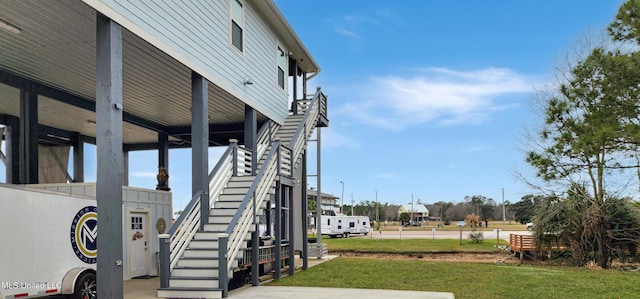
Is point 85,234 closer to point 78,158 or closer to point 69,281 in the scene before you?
point 69,281

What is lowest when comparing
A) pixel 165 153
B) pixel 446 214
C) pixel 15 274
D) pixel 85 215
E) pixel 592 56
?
pixel 446 214

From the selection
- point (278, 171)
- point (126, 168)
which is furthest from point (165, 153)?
point (278, 171)

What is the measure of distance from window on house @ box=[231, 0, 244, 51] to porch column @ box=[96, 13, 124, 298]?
4836 millimetres

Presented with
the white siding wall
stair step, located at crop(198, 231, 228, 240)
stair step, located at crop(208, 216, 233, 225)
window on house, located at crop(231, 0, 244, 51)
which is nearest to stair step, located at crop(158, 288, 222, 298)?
stair step, located at crop(198, 231, 228, 240)

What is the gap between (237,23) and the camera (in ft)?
40.5

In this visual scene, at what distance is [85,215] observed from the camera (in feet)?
29.6

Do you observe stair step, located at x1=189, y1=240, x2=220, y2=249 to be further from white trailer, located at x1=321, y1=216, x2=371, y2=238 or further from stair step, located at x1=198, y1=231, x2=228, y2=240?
white trailer, located at x1=321, y1=216, x2=371, y2=238

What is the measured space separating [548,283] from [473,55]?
1044cm

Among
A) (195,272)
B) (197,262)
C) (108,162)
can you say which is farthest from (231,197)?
(108,162)

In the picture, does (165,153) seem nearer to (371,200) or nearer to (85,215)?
(85,215)

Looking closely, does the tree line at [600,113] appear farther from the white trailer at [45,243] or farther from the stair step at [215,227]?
the white trailer at [45,243]

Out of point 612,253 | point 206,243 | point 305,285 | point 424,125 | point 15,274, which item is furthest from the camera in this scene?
point 424,125

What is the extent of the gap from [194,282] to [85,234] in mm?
2003

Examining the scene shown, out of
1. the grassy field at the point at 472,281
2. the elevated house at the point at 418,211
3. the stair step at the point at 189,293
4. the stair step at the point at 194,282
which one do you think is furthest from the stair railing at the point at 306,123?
the elevated house at the point at 418,211
